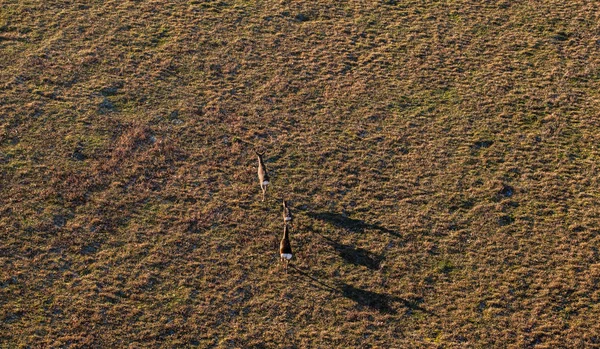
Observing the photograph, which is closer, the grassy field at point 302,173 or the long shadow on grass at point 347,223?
the grassy field at point 302,173

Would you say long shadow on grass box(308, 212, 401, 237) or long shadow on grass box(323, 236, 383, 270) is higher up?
long shadow on grass box(308, 212, 401, 237)

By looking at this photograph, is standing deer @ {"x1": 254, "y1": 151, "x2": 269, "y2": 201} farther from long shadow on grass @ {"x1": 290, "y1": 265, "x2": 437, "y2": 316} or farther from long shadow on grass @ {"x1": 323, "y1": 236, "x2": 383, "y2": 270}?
long shadow on grass @ {"x1": 290, "y1": 265, "x2": 437, "y2": 316}

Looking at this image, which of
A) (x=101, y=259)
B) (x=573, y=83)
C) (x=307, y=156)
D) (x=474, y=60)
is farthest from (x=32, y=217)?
(x=573, y=83)

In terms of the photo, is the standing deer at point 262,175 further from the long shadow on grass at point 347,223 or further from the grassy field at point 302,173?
the long shadow on grass at point 347,223

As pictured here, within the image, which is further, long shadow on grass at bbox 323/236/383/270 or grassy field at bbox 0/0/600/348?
long shadow on grass at bbox 323/236/383/270

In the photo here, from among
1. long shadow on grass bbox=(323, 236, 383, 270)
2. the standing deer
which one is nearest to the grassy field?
long shadow on grass bbox=(323, 236, 383, 270)

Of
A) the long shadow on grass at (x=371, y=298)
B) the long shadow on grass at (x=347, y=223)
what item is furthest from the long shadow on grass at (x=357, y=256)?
the long shadow on grass at (x=371, y=298)

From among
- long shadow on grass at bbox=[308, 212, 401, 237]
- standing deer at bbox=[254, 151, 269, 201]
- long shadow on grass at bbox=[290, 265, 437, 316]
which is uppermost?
standing deer at bbox=[254, 151, 269, 201]
